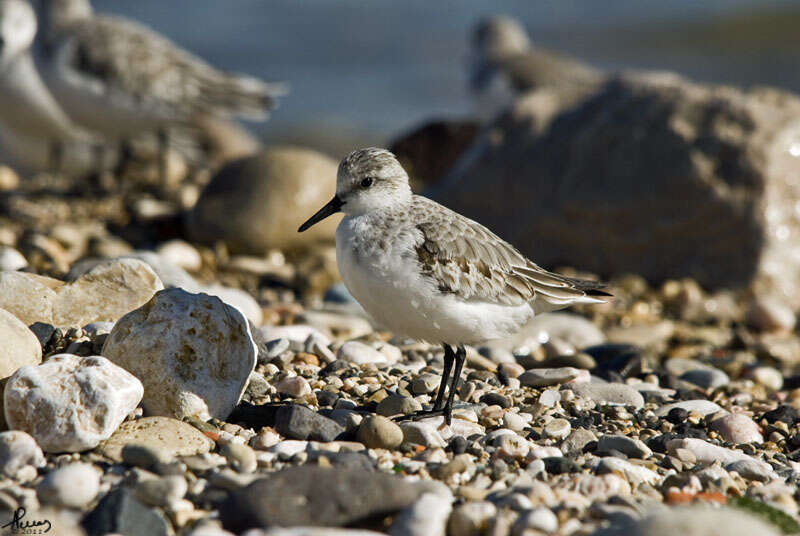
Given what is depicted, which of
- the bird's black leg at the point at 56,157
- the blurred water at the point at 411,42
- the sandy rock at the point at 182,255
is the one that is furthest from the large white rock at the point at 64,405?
the blurred water at the point at 411,42

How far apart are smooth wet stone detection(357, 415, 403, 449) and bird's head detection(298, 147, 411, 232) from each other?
1041 mm

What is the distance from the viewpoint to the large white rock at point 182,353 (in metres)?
4.03

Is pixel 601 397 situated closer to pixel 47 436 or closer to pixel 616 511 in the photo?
pixel 616 511

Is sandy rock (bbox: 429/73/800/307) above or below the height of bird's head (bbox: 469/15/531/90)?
below

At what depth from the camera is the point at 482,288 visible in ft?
14.3

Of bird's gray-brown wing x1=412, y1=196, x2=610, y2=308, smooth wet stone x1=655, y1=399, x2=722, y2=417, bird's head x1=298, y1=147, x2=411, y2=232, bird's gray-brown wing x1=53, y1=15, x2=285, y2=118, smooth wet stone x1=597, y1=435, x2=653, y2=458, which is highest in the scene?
bird's gray-brown wing x1=53, y1=15, x2=285, y2=118

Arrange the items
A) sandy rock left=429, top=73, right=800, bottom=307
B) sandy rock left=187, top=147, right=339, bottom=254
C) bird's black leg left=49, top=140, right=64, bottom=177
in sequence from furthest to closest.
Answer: bird's black leg left=49, top=140, right=64, bottom=177 < sandy rock left=187, top=147, right=339, bottom=254 < sandy rock left=429, top=73, right=800, bottom=307

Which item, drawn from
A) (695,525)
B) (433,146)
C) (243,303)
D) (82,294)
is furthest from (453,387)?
(433,146)

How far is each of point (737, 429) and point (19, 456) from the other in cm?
336

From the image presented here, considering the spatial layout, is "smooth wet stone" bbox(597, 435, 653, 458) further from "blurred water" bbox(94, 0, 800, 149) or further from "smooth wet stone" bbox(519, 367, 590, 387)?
"blurred water" bbox(94, 0, 800, 149)

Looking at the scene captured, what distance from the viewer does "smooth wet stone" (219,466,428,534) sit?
3.13 m

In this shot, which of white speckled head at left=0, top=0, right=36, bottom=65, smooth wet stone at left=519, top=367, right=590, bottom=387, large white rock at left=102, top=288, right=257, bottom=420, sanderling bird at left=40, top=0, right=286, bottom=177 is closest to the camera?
large white rock at left=102, top=288, right=257, bottom=420

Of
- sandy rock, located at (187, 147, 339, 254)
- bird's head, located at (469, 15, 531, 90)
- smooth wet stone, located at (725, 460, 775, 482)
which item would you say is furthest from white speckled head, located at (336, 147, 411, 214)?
bird's head, located at (469, 15, 531, 90)

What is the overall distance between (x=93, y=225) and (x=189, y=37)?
50.1 feet
